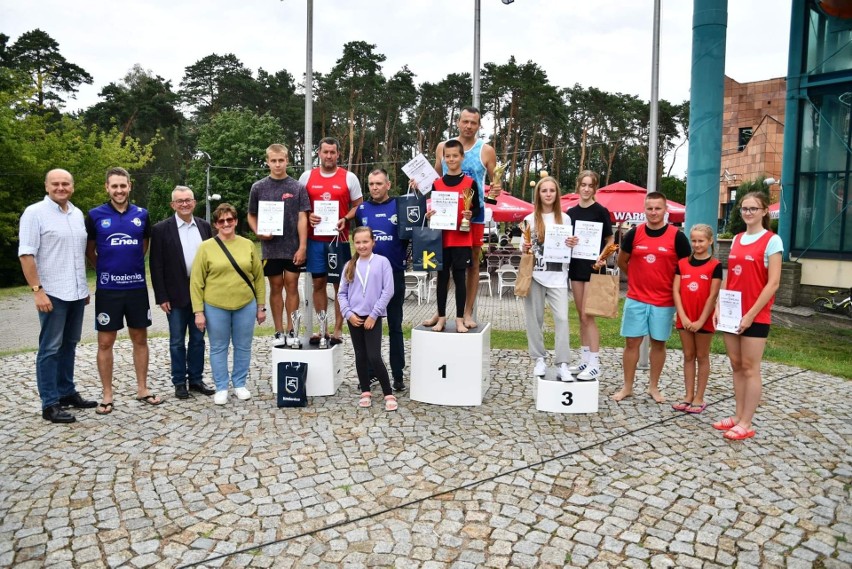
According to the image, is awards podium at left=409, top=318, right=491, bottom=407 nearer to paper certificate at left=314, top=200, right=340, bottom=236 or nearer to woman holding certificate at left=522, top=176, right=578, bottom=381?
woman holding certificate at left=522, top=176, right=578, bottom=381

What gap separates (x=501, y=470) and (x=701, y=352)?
2421 millimetres

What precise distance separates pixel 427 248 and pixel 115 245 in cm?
274

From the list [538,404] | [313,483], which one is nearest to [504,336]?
[538,404]

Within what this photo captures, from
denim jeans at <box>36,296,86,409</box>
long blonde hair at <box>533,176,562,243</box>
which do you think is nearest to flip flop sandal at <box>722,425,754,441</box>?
long blonde hair at <box>533,176,562,243</box>

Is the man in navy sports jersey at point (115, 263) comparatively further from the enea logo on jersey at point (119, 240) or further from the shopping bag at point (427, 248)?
the shopping bag at point (427, 248)

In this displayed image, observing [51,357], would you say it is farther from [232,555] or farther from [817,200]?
[817,200]

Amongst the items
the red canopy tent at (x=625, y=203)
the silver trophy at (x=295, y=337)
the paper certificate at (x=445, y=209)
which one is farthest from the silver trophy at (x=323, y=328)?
the red canopy tent at (x=625, y=203)

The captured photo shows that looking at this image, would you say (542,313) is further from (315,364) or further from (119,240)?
(119,240)

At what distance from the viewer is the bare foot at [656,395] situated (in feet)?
19.0

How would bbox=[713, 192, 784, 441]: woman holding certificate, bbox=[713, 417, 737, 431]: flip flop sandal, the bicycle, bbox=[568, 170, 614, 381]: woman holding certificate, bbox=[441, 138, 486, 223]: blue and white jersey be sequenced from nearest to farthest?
bbox=[713, 192, 784, 441]: woman holding certificate
bbox=[713, 417, 737, 431]: flip flop sandal
bbox=[568, 170, 614, 381]: woman holding certificate
bbox=[441, 138, 486, 223]: blue and white jersey
the bicycle

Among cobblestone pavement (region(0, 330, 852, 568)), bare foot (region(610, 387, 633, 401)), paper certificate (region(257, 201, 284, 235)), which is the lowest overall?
cobblestone pavement (region(0, 330, 852, 568))

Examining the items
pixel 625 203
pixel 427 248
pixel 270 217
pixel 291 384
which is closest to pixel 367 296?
pixel 427 248

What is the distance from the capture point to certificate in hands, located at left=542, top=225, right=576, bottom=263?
17.8 ft

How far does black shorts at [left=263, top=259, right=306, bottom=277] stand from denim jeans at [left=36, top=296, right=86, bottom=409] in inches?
63.4
